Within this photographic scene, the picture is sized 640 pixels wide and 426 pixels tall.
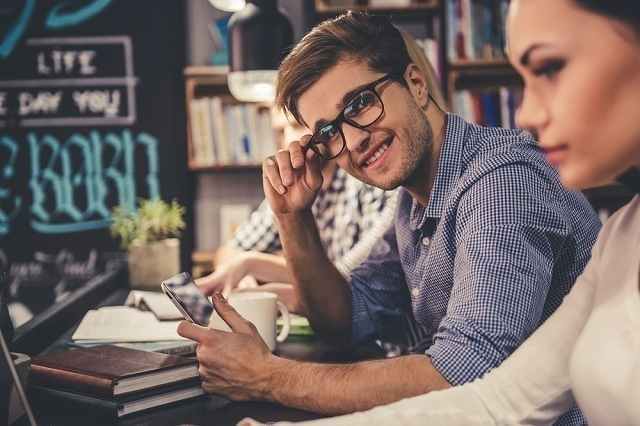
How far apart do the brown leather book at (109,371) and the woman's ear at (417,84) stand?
731 millimetres

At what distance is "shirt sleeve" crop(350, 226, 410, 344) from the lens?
1735mm

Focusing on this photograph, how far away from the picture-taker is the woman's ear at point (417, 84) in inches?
60.3

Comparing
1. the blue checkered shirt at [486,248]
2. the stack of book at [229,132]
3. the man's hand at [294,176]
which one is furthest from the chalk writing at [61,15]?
the blue checkered shirt at [486,248]

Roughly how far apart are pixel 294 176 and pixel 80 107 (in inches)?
106

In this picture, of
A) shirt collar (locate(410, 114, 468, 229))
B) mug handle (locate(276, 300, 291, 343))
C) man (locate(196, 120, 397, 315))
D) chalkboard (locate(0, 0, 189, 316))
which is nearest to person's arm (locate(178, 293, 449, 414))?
mug handle (locate(276, 300, 291, 343))

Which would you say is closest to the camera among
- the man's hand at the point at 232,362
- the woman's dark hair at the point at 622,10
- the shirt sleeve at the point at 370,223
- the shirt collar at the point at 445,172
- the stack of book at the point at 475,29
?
the woman's dark hair at the point at 622,10

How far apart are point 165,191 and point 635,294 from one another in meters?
3.35

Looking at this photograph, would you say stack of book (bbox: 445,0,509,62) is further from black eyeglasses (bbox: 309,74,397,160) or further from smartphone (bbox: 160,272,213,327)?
smartphone (bbox: 160,272,213,327)

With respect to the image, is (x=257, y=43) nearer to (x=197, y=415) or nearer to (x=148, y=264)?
(x=148, y=264)

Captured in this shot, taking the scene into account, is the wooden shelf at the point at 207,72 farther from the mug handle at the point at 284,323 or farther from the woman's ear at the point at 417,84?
the mug handle at the point at 284,323

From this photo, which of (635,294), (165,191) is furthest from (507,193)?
(165,191)

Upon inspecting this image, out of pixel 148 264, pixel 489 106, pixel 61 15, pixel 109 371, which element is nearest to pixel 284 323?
pixel 109 371

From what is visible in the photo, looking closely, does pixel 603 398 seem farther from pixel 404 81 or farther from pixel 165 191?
pixel 165 191

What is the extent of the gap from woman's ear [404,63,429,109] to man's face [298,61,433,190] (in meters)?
0.02
